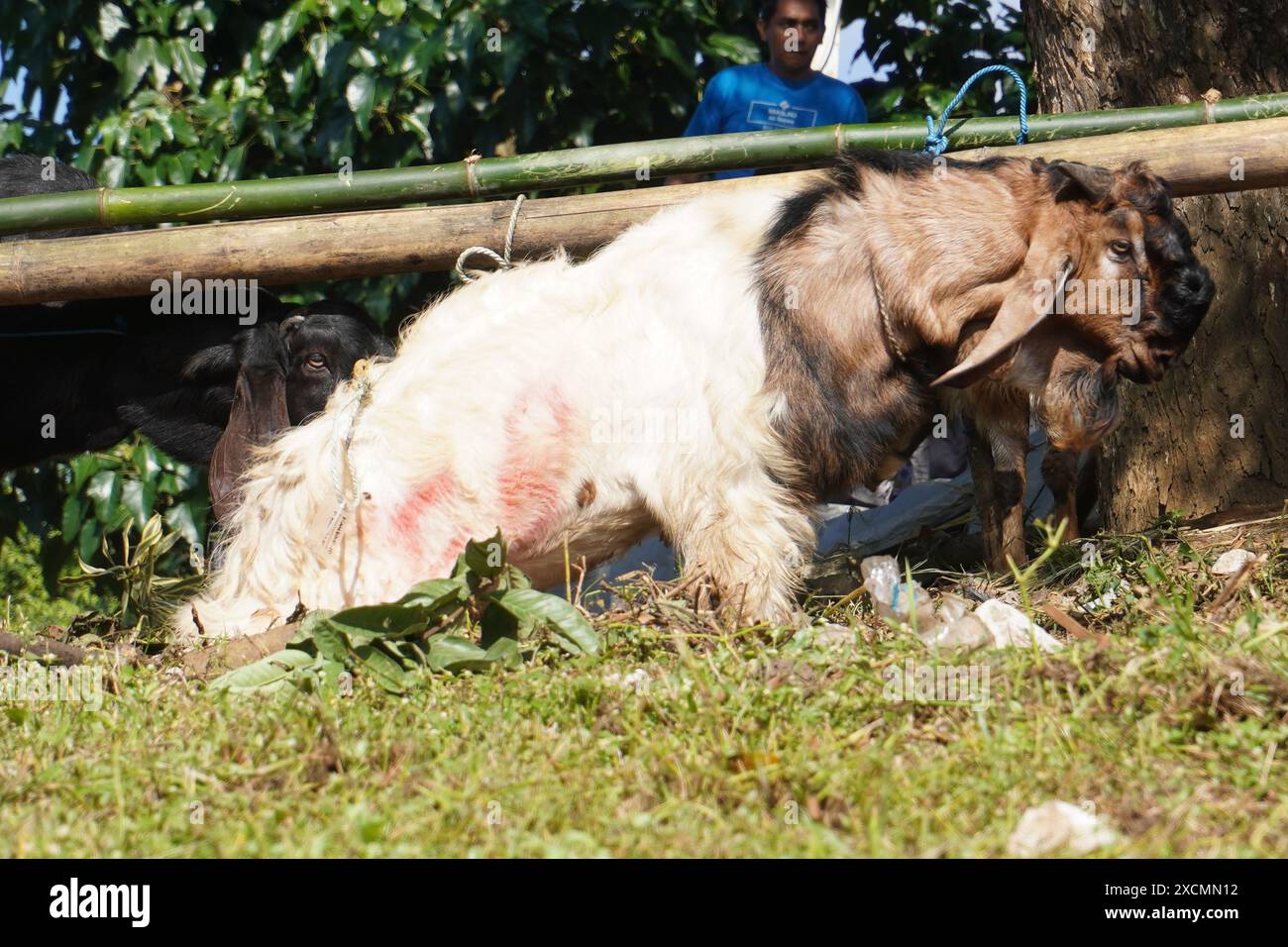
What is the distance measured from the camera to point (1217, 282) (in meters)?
4.46

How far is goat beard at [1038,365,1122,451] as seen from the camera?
11.6 feet

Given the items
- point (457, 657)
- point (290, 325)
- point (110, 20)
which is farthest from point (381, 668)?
point (110, 20)

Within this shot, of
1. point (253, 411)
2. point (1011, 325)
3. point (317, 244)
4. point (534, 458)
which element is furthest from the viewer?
point (253, 411)

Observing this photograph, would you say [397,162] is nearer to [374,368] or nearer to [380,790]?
[374,368]

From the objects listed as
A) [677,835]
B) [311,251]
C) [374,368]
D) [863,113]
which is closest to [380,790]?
[677,835]

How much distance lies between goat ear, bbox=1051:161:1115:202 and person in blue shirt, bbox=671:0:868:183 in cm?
214

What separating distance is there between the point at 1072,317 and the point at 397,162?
3.40 m

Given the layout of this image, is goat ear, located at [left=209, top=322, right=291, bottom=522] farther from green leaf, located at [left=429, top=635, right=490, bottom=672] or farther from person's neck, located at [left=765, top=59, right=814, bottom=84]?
person's neck, located at [left=765, top=59, right=814, bottom=84]

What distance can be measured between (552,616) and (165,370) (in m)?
1.99

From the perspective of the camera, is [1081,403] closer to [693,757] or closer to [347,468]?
[693,757]

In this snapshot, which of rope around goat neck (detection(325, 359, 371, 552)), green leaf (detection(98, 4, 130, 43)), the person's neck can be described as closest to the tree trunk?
the person's neck

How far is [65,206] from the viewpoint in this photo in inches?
164

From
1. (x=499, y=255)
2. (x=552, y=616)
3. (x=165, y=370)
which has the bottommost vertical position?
(x=552, y=616)

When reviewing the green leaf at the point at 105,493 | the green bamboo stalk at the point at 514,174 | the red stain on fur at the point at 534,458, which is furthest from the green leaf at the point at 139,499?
the red stain on fur at the point at 534,458
